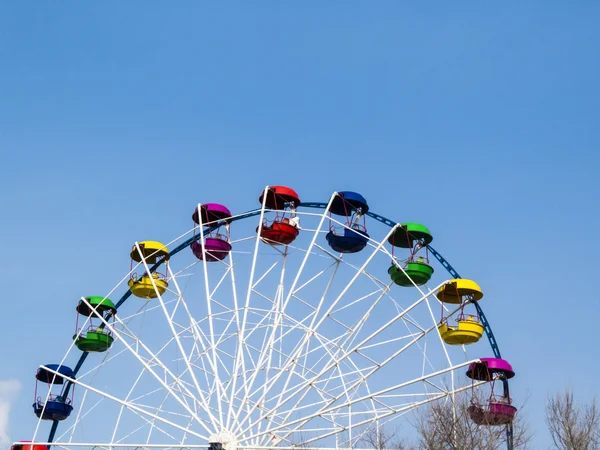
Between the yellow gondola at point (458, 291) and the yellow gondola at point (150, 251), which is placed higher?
the yellow gondola at point (150, 251)

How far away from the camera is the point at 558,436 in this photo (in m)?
32.0

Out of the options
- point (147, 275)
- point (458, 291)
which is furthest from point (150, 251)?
point (458, 291)

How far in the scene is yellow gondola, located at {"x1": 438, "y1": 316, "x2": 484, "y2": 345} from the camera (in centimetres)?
2692

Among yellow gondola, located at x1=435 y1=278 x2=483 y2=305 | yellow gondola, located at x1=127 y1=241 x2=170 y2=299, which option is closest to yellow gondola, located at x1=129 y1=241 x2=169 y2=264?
yellow gondola, located at x1=127 y1=241 x2=170 y2=299

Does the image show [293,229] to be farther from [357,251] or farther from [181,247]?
[181,247]

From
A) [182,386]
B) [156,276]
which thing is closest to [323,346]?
[182,386]

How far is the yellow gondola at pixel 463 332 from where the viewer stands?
26.9m

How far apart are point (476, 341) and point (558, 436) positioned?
6.98 metres

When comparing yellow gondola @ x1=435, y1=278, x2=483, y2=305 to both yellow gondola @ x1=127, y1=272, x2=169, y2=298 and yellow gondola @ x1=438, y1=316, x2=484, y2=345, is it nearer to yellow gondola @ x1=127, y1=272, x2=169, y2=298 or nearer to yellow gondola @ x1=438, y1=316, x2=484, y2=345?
yellow gondola @ x1=438, y1=316, x2=484, y2=345

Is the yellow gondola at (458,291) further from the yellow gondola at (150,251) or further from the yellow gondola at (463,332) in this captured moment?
the yellow gondola at (150,251)

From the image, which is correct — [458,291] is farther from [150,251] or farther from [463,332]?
[150,251]

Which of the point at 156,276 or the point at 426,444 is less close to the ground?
the point at 156,276

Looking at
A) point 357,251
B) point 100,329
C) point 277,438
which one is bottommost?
point 277,438

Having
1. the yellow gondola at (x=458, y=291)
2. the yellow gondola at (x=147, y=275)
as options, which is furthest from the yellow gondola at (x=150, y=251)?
the yellow gondola at (x=458, y=291)
